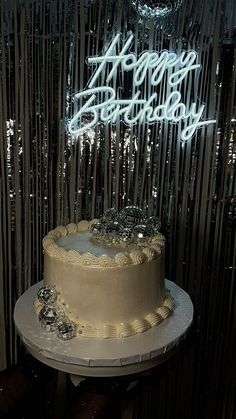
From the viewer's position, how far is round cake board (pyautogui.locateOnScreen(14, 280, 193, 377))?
1.32 meters

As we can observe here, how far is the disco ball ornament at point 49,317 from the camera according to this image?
146 centimetres

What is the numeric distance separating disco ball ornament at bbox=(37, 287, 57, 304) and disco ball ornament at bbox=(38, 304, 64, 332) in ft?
0.08

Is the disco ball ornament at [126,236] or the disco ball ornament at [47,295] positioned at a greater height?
the disco ball ornament at [126,236]

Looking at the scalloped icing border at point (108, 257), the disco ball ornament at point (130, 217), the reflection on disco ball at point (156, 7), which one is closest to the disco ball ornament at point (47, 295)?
the scalloped icing border at point (108, 257)

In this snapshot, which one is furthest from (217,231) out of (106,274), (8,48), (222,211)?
(8,48)

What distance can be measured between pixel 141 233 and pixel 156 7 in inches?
39.3

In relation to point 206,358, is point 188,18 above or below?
above

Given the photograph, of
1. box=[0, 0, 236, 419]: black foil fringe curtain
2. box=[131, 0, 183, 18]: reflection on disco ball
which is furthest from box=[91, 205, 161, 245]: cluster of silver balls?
box=[131, 0, 183, 18]: reflection on disco ball

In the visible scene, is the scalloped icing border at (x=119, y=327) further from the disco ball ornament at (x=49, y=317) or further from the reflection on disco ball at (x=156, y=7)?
the reflection on disco ball at (x=156, y=7)

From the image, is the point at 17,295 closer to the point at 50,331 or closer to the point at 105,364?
the point at 50,331

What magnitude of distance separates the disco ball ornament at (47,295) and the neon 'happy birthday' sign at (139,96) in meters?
0.81

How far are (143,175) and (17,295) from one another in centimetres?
92

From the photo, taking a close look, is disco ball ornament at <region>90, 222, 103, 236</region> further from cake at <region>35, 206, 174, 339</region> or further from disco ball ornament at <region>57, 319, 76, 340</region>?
disco ball ornament at <region>57, 319, 76, 340</region>

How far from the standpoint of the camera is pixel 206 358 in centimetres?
229
